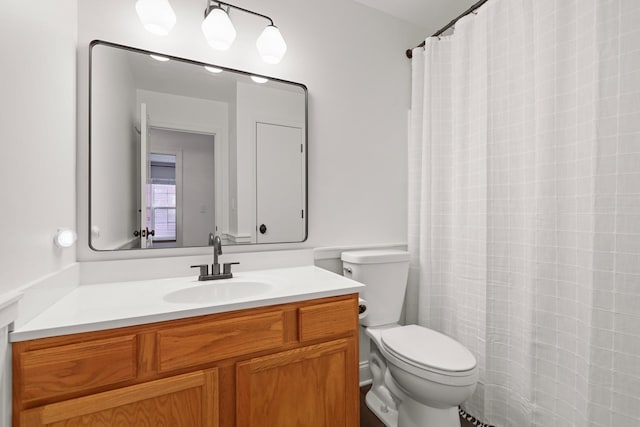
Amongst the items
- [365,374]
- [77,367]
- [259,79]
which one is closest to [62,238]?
[77,367]

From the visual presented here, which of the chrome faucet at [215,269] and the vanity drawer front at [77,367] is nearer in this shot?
the vanity drawer front at [77,367]

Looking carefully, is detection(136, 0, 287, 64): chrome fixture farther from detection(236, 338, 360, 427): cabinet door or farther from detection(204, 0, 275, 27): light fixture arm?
detection(236, 338, 360, 427): cabinet door

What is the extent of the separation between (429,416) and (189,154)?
1663 millimetres

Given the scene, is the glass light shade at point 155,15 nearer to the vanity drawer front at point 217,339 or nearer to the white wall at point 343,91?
the white wall at point 343,91

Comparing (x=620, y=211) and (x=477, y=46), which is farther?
(x=477, y=46)

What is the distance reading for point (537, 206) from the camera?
128 centimetres

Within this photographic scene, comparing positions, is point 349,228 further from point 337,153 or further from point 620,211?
point 620,211

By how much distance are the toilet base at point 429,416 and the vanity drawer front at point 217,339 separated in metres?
0.76

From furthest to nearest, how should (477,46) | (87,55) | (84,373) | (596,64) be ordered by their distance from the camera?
(477,46), (87,55), (596,64), (84,373)

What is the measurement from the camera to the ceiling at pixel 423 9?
185 centimetres

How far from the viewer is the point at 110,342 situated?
83 centimetres

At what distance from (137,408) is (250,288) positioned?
Answer: 572 mm

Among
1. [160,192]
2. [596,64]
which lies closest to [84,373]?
[160,192]

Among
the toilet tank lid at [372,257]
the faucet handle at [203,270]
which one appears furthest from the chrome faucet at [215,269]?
the toilet tank lid at [372,257]
